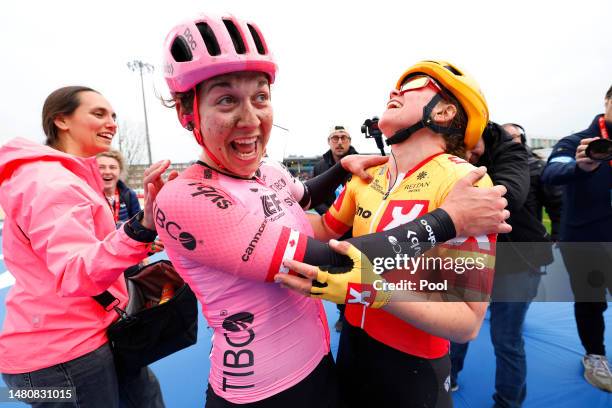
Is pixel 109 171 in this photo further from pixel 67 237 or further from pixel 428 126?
pixel 428 126

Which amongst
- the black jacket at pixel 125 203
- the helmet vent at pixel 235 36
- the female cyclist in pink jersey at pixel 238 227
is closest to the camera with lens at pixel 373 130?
the female cyclist in pink jersey at pixel 238 227

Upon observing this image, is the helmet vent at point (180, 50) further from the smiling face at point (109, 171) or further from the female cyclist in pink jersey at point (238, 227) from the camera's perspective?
A: the smiling face at point (109, 171)

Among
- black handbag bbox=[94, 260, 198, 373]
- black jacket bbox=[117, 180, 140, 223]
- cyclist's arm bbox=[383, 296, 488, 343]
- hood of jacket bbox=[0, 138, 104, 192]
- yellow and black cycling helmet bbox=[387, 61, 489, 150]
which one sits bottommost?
black jacket bbox=[117, 180, 140, 223]

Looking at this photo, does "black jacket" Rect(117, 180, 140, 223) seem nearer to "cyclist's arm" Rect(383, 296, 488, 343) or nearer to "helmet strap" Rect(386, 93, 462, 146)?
"helmet strap" Rect(386, 93, 462, 146)

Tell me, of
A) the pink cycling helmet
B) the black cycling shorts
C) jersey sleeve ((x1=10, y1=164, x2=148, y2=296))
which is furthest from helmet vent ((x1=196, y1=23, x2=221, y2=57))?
the black cycling shorts

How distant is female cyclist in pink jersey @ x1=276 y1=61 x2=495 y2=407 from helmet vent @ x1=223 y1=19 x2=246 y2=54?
0.80 m

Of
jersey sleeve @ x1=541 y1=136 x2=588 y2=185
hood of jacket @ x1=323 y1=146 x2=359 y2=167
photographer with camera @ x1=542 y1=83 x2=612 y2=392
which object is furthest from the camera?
hood of jacket @ x1=323 y1=146 x2=359 y2=167

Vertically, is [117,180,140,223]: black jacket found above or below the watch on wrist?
below

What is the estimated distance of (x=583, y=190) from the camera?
288 cm

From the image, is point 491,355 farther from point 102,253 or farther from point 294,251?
point 102,253

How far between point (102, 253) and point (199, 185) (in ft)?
1.75

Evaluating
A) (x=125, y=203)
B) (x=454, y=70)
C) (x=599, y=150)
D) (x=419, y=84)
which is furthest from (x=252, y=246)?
(x=125, y=203)

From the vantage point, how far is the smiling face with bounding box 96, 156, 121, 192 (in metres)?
4.15

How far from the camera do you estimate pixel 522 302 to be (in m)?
2.50
